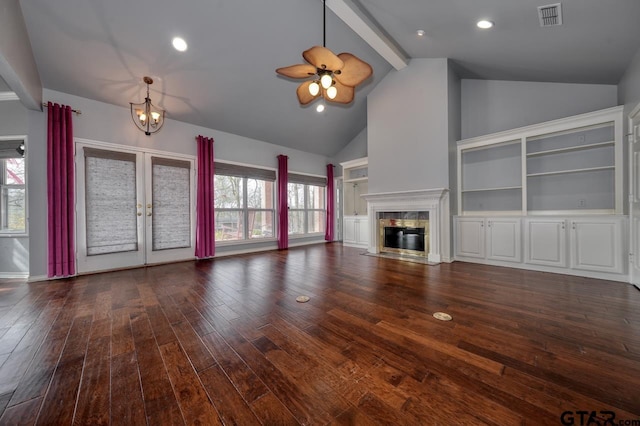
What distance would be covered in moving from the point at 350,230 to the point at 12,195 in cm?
645

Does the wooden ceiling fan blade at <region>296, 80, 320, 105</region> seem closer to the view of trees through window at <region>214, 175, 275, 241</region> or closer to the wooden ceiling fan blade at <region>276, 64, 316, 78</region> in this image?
the wooden ceiling fan blade at <region>276, 64, 316, 78</region>

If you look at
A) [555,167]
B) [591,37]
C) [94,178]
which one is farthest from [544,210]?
[94,178]

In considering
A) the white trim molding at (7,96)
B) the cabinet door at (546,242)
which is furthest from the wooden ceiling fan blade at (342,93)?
the white trim molding at (7,96)

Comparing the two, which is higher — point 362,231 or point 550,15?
point 550,15

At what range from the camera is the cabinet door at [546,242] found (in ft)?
11.3

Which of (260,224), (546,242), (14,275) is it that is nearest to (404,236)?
(546,242)

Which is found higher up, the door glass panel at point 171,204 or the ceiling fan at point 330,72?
the ceiling fan at point 330,72

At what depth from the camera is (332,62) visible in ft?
7.95

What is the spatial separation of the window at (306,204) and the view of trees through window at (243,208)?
27.0 inches

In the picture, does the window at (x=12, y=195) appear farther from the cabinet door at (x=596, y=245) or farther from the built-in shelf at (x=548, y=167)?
the cabinet door at (x=596, y=245)

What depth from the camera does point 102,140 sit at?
4.00 meters

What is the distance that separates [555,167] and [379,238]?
315 centimetres

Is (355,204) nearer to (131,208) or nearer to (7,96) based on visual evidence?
(131,208)

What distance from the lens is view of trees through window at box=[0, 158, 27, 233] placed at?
3756 millimetres
